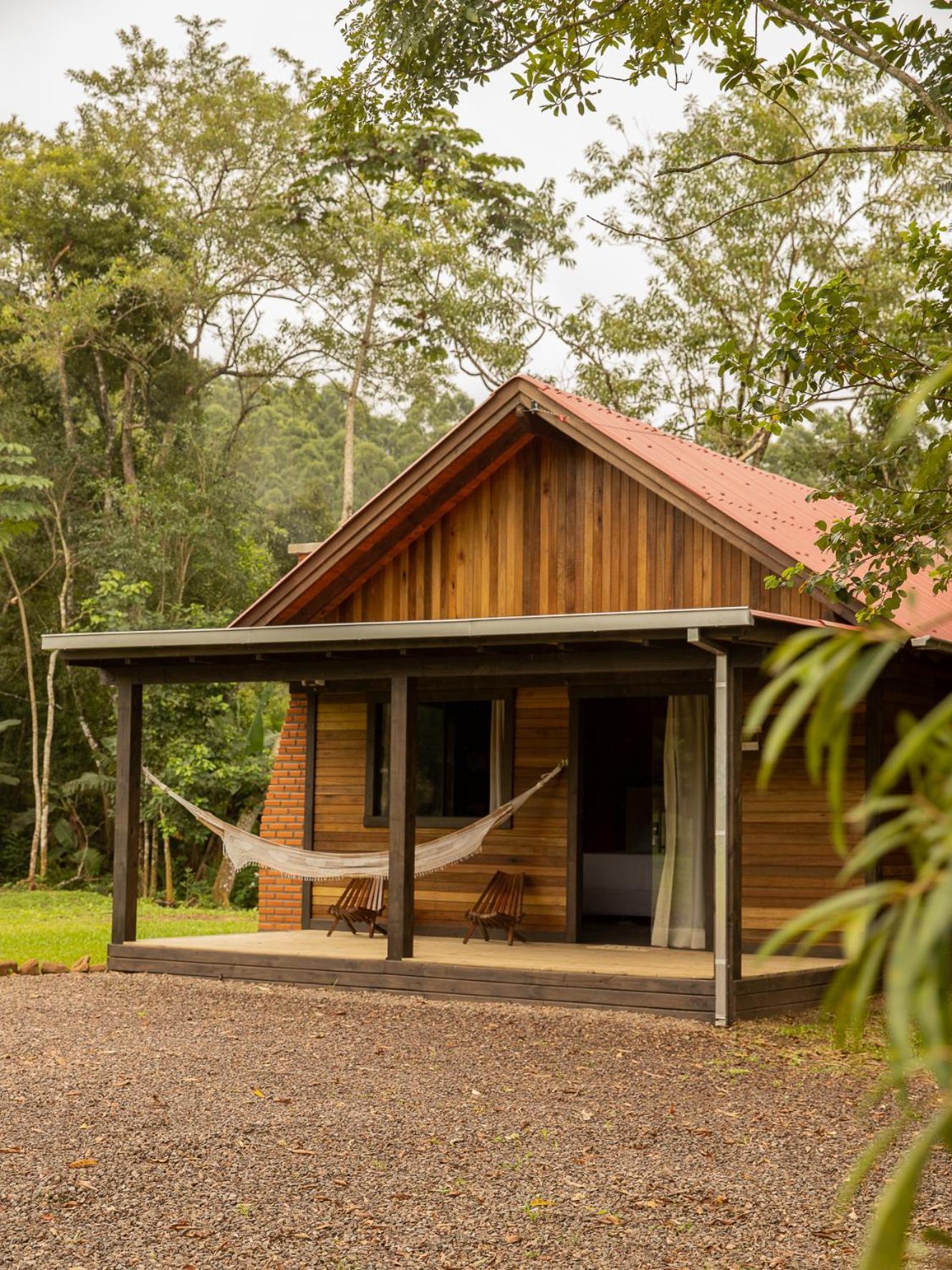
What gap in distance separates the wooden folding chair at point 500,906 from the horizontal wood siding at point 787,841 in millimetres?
1699

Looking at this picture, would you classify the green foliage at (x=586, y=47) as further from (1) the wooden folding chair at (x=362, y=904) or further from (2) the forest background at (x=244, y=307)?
(2) the forest background at (x=244, y=307)

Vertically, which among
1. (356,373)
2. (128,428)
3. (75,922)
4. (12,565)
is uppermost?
(356,373)

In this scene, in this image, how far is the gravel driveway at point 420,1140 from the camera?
180 inches

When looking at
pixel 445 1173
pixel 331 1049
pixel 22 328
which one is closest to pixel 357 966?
pixel 331 1049

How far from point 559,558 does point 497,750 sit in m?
1.61

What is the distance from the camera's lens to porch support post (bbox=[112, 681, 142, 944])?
421 inches

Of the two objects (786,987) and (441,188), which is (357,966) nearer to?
(786,987)

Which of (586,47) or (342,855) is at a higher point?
(586,47)

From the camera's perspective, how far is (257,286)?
26.5 m

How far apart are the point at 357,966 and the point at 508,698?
2.73 m

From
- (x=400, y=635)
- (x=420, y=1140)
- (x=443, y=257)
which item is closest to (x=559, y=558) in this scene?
(x=400, y=635)

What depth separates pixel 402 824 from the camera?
983 centimetres

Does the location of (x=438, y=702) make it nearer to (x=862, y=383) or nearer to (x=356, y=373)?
(x=862, y=383)

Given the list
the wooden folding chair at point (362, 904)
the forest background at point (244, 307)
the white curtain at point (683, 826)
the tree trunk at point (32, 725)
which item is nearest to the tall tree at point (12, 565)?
the tree trunk at point (32, 725)
